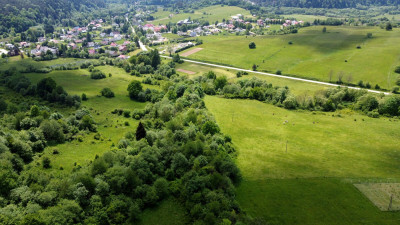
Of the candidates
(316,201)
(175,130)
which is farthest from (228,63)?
(316,201)

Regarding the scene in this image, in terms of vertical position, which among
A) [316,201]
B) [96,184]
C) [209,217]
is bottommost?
[316,201]

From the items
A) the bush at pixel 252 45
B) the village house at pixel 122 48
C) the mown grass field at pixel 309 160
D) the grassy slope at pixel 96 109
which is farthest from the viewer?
the village house at pixel 122 48

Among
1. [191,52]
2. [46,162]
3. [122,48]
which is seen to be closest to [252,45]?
[191,52]

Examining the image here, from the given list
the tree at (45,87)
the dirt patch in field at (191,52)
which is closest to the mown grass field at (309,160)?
the tree at (45,87)

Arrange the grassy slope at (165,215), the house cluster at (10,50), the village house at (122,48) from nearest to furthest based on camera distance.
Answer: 1. the grassy slope at (165,215)
2. the house cluster at (10,50)
3. the village house at (122,48)

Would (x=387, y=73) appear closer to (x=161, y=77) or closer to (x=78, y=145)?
(x=161, y=77)

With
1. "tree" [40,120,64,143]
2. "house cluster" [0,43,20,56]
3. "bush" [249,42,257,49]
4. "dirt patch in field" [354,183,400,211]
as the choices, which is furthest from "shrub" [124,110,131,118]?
"house cluster" [0,43,20,56]

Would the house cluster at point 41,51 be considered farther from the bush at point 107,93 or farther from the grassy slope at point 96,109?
the bush at point 107,93

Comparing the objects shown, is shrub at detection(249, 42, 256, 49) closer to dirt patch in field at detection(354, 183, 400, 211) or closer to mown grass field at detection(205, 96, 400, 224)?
mown grass field at detection(205, 96, 400, 224)
